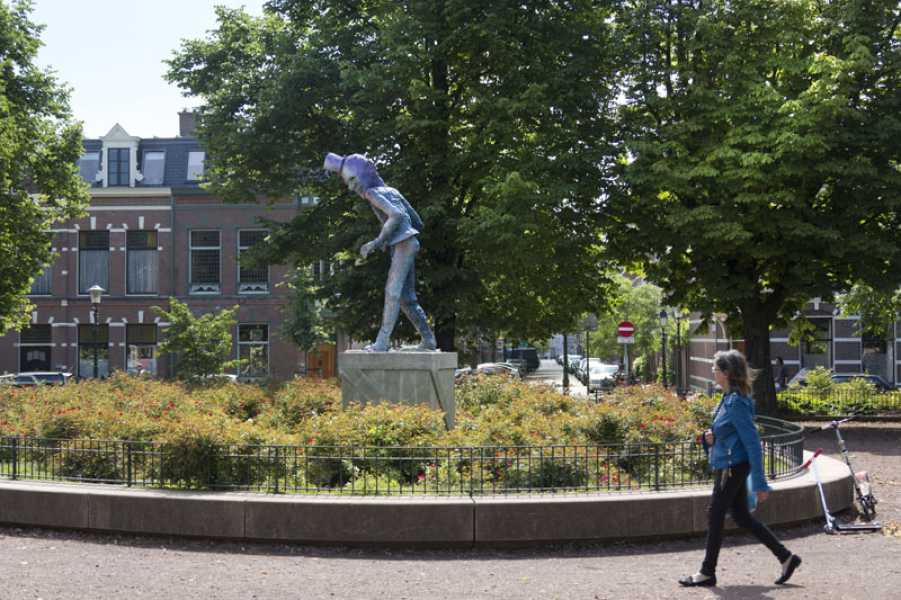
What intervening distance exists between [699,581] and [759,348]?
18072 mm

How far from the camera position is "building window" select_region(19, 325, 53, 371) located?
45.5 meters

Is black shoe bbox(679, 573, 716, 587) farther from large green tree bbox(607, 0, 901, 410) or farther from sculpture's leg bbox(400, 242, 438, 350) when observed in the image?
large green tree bbox(607, 0, 901, 410)

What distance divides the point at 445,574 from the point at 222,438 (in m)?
3.11

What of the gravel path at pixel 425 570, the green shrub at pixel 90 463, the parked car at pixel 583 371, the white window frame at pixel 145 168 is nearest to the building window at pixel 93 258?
the white window frame at pixel 145 168

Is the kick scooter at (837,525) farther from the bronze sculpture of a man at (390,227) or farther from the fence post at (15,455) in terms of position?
the fence post at (15,455)

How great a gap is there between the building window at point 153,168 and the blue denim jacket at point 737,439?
140 feet

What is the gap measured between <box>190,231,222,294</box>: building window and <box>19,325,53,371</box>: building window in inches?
288

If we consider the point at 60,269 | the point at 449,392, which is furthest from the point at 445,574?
the point at 60,269

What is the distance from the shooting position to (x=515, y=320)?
88.3ft

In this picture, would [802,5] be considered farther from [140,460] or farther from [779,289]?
[140,460]

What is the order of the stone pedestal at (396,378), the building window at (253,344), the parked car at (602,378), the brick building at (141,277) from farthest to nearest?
the brick building at (141,277), the building window at (253,344), the parked car at (602,378), the stone pedestal at (396,378)

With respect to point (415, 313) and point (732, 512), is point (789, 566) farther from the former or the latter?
point (415, 313)

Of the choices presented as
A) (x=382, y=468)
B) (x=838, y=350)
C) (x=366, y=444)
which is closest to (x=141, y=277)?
(x=838, y=350)

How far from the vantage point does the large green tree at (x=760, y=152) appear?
21.1 meters
